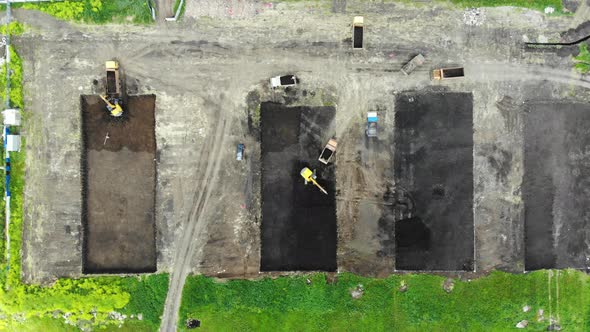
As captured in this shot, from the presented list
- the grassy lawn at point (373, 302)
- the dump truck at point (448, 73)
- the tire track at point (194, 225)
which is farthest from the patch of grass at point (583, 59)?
the tire track at point (194, 225)

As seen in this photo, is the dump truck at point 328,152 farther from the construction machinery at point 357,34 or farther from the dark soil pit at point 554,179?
the dark soil pit at point 554,179

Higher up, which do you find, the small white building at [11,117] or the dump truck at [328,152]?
the small white building at [11,117]

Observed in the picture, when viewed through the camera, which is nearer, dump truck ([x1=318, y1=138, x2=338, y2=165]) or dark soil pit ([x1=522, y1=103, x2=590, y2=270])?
dump truck ([x1=318, y1=138, x2=338, y2=165])

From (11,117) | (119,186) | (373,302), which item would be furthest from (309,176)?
(11,117)

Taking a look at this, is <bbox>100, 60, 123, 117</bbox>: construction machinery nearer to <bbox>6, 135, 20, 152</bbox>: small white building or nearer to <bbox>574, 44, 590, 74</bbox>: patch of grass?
<bbox>6, 135, 20, 152</bbox>: small white building

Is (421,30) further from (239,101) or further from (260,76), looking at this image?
(239,101)

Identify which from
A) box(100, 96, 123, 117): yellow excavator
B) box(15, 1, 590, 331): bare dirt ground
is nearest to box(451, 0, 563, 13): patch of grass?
box(15, 1, 590, 331): bare dirt ground
